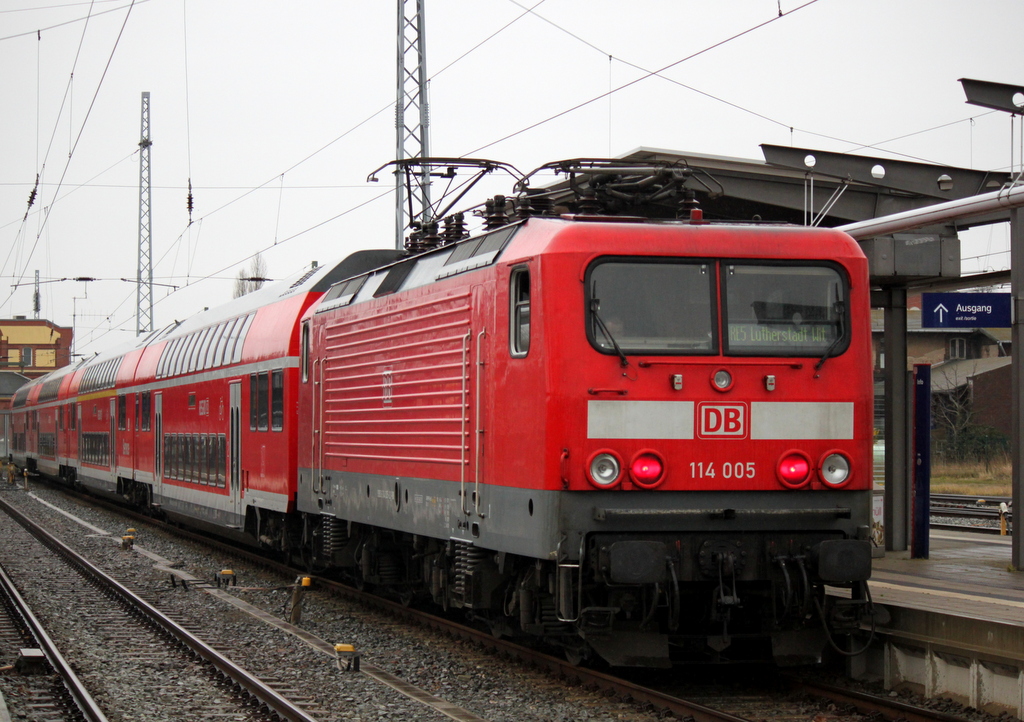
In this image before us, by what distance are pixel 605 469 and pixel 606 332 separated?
910 millimetres

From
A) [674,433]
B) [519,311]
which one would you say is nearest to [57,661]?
[519,311]

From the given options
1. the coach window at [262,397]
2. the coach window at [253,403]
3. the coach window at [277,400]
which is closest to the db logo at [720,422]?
the coach window at [277,400]

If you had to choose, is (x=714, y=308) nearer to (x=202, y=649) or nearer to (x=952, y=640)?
(x=952, y=640)

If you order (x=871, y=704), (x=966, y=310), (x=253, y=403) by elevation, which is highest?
(x=966, y=310)

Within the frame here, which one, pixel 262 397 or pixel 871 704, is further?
pixel 262 397

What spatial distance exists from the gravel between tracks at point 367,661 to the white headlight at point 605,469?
148 cm

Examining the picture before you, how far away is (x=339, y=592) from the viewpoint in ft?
46.0

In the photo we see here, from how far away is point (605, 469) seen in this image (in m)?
8.05

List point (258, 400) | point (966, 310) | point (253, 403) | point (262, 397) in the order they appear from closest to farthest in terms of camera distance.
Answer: point (966, 310), point (262, 397), point (258, 400), point (253, 403)

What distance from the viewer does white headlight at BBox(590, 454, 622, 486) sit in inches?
316

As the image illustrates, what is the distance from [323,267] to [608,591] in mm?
8296

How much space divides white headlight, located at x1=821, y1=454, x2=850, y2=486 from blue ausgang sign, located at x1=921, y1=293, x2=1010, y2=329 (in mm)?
4921

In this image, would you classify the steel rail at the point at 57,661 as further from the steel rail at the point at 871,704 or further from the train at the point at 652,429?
the steel rail at the point at 871,704

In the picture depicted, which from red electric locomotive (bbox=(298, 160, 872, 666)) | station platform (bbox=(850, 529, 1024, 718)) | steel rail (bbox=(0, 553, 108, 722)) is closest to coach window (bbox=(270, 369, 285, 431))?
steel rail (bbox=(0, 553, 108, 722))
